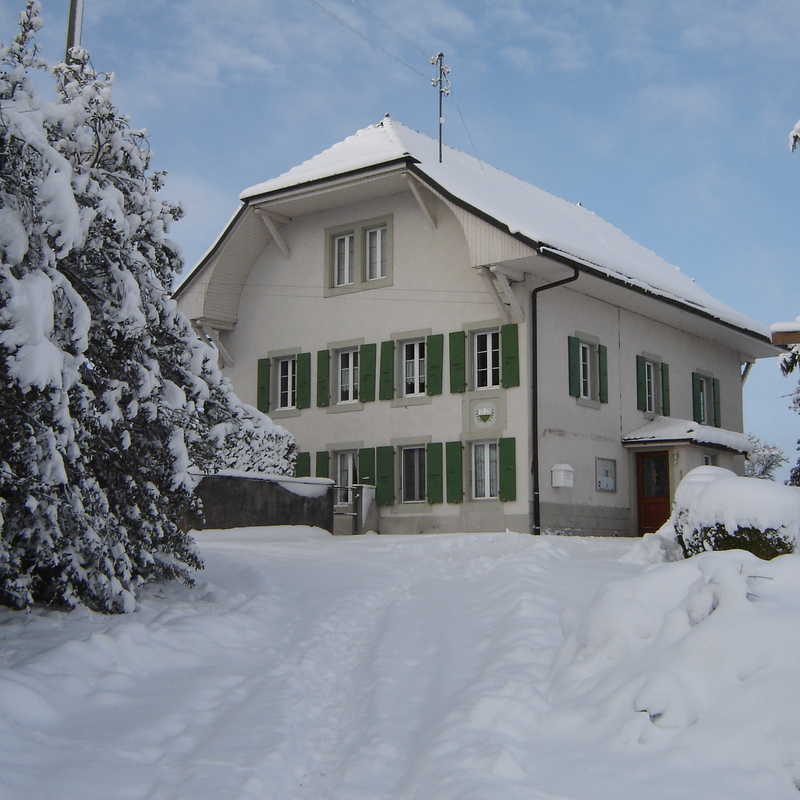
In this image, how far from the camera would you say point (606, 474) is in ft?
75.1

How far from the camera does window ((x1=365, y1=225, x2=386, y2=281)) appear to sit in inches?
923

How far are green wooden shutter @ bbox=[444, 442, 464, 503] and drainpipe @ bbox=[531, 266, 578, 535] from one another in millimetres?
1502

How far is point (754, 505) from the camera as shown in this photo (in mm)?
10883

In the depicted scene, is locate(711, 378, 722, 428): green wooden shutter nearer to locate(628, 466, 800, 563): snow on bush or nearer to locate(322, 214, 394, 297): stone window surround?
locate(322, 214, 394, 297): stone window surround

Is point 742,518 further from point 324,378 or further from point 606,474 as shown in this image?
point 324,378

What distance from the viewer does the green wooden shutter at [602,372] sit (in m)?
23.0

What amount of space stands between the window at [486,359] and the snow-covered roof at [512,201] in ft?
7.56

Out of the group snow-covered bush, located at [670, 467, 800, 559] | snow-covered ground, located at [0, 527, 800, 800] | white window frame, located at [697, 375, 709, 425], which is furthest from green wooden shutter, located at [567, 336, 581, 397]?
snow-covered ground, located at [0, 527, 800, 800]

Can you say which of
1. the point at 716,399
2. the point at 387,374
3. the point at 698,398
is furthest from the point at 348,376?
the point at 716,399

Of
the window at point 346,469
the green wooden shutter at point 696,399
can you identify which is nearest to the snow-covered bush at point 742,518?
the window at point 346,469

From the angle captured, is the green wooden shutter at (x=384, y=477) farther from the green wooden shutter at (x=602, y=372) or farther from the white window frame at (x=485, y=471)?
the green wooden shutter at (x=602, y=372)

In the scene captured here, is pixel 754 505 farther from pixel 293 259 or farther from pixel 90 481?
pixel 293 259

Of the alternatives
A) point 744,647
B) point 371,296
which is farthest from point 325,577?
point 371,296

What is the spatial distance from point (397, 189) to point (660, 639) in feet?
57.1
